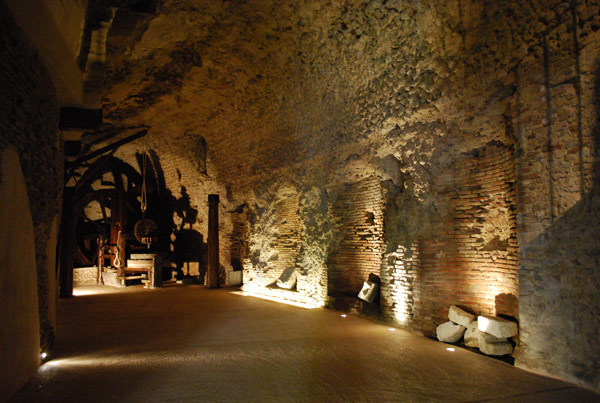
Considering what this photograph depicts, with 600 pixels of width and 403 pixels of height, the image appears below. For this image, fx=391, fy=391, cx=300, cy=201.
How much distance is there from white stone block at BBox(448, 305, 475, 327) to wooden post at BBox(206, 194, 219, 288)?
780 cm

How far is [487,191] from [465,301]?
152 centimetres

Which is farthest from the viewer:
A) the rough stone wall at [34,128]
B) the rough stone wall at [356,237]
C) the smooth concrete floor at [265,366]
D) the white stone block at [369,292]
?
the rough stone wall at [356,237]

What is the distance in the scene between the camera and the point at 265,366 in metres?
4.25

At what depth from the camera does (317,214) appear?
851 centimetres

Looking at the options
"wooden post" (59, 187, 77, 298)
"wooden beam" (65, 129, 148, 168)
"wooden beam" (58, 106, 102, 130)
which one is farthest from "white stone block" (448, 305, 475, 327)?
"wooden beam" (65, 129, 148, 168)

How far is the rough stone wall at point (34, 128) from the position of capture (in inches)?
124

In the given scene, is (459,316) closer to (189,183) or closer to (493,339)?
(493,339)

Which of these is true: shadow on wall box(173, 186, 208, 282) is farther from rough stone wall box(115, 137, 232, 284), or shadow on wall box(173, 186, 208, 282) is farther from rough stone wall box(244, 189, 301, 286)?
rough stone wall box(244, 189, 301, 286)

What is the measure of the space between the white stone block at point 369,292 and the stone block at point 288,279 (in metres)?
2.65

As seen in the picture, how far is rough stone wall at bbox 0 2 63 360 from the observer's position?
314 centimetres

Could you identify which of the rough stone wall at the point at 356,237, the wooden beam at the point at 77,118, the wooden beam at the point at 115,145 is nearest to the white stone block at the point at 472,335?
the rough stone wall at the point at 356,237

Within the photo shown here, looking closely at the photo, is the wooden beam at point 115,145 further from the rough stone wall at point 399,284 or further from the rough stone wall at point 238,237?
the rough stone wall at point 399,284

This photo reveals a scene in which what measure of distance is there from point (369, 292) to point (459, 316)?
218 centimetres

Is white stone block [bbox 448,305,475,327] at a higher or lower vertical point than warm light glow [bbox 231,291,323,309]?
higher
